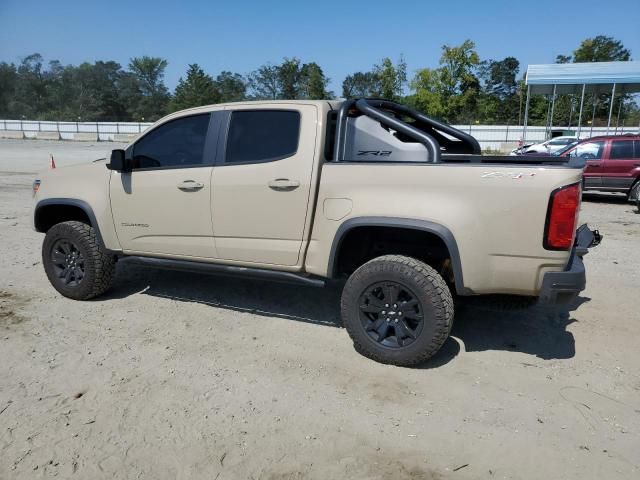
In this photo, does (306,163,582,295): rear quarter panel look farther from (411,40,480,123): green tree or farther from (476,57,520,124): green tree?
(476,57,520,124): green tree

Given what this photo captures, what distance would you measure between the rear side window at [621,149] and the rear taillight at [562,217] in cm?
1080

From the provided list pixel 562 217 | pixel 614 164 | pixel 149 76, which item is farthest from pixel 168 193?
pixel 149 76

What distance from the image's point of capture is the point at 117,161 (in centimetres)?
460

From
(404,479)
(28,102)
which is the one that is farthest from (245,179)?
(28,102)

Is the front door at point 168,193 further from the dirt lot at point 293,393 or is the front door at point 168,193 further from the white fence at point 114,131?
the white fence at point 114,131

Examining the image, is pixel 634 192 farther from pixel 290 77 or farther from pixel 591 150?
pixel 290 77

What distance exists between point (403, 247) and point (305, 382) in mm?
1381

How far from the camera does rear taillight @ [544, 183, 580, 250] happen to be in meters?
3.18

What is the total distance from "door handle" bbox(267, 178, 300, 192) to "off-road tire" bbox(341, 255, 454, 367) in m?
0.84

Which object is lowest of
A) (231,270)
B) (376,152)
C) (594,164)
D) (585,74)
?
(231,270)

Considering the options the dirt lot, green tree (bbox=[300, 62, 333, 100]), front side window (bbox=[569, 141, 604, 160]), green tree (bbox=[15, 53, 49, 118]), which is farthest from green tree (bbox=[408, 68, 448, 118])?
green tree (bbox=[15, 53, 49, 118])

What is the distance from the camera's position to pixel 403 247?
4160 millimetres

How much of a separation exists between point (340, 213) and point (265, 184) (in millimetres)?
687

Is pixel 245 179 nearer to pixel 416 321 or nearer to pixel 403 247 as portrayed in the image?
pixel 403 247
